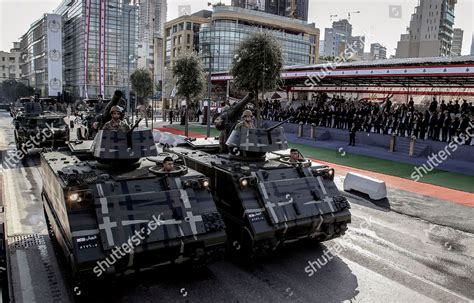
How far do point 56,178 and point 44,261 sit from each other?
6.76 feet

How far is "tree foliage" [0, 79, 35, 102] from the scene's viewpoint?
8288cm

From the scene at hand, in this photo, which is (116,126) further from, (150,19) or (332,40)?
(332,40)

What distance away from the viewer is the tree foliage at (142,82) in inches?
1807

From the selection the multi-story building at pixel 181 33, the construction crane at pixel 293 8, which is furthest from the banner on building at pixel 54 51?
the construction crane at pixel 293 8

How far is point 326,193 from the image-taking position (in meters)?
8.84

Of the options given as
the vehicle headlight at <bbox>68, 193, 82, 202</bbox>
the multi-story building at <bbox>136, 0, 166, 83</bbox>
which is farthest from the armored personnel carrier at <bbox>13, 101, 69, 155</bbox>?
the multi-story building at <bbox>136, 0, 166, 83</bbox>

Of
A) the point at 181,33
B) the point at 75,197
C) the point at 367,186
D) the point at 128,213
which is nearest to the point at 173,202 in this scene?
the point at 128,213

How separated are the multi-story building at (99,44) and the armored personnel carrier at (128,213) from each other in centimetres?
6204

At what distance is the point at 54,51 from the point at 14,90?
24955mm

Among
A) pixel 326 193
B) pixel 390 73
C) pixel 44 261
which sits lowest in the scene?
pixel 44 261

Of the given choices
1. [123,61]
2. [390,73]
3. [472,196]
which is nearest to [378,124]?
[390,73]

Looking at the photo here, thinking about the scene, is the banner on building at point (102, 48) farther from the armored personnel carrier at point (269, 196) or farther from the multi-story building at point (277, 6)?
the multi-story building at point (277, 6)

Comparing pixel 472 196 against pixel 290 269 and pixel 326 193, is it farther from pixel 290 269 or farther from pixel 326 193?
pixel 290 269

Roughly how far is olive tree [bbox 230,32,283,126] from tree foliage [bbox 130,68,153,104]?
22.4 m
